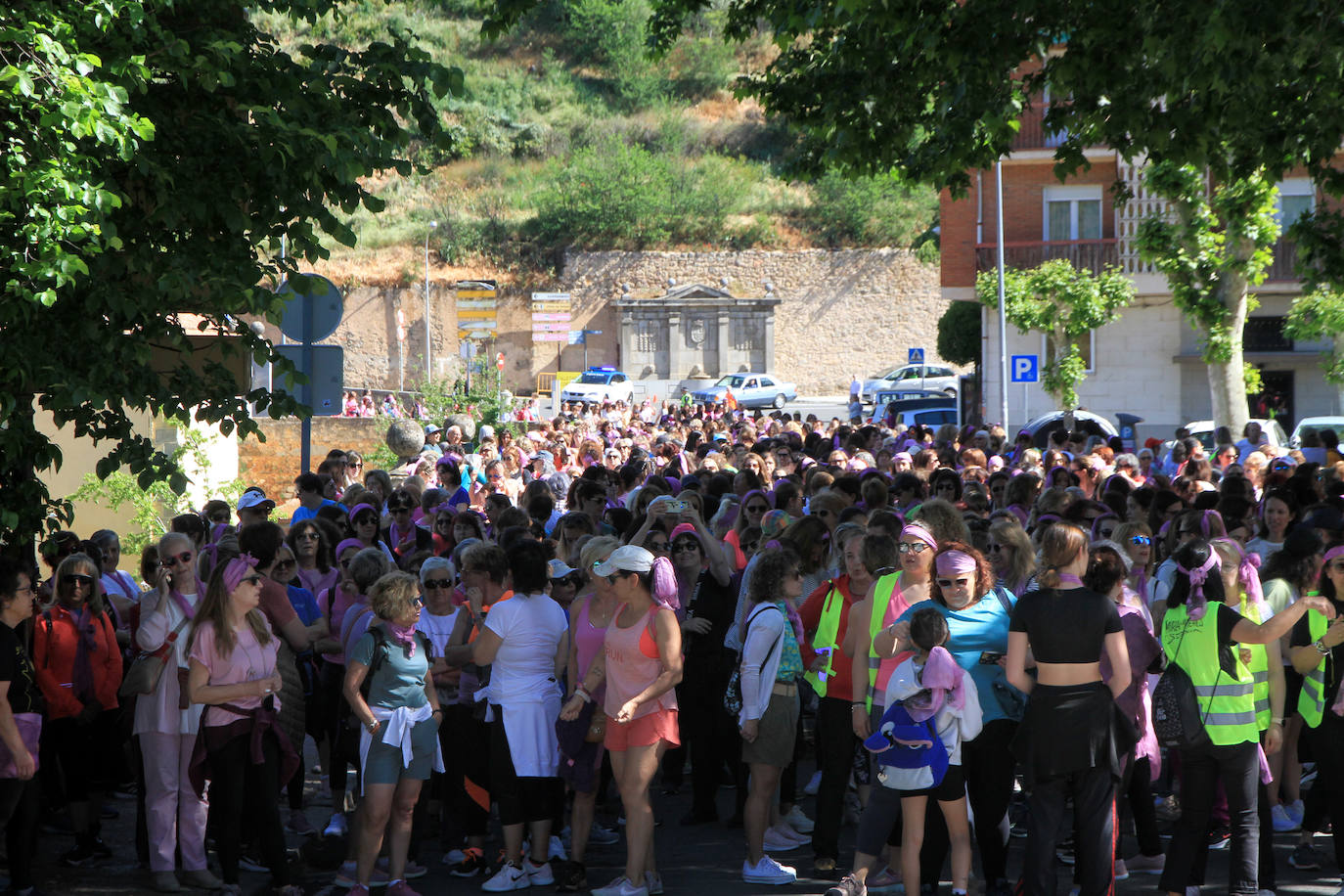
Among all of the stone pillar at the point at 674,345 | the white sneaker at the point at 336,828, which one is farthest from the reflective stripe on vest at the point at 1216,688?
A: the stone pillar at the point at 674,345

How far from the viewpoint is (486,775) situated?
6930 mm

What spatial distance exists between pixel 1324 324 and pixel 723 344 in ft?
126

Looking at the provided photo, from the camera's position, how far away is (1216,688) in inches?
228

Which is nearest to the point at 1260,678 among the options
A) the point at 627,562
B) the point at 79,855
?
the point at 627,562

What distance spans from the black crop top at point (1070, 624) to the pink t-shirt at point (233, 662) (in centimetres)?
342

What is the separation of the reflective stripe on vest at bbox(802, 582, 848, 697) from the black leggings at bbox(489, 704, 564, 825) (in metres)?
1.37

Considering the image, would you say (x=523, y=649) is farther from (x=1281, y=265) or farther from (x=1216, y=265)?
(x=1281, y=265)

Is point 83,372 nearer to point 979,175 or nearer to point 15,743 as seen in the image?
point 15,743

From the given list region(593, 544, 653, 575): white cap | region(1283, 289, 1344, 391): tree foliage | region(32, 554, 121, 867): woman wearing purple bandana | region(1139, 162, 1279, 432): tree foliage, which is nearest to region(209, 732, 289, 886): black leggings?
region(32, 554, 121, 867): woman wearing purple bandana

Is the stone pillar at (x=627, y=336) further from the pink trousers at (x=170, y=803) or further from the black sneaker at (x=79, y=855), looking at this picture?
the pink trousers at (x=170, y=803)

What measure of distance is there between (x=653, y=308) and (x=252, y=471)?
1627 inches

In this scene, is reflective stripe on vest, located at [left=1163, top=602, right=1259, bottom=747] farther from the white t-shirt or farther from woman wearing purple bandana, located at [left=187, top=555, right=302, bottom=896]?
woman wearing purple bandana, located at [left=187, top=555, right=302, bottom=896]

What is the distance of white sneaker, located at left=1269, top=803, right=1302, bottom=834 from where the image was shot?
23.5 feet

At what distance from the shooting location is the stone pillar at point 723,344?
205 feet
